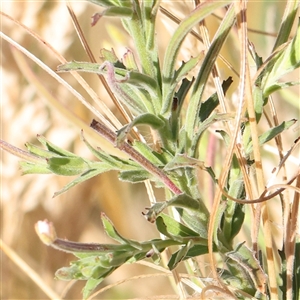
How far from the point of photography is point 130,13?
193 mm

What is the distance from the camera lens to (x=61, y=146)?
79 centimetres

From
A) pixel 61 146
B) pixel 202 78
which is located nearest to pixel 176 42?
pixel 202 78

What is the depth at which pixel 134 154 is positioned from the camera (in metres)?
0.20

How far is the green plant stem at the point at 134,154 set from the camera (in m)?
0.19

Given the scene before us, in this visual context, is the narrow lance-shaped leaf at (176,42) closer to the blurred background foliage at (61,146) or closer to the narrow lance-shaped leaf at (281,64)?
the narrow lance-shaped leaf at (281,64)

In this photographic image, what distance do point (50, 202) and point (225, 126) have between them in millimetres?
598

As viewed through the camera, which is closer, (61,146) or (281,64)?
(281,64)

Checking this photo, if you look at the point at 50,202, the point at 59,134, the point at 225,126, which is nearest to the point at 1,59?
the point at 59,134

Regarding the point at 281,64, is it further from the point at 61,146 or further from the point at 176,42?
the point at 61,146

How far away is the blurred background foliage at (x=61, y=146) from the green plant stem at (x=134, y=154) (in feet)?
1.46

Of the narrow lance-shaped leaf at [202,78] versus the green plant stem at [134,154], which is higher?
the narrow lance-shaped leaf at [202,78]

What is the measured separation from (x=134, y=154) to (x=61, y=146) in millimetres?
613

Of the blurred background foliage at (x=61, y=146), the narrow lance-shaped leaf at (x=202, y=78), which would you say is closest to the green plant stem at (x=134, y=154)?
the narrow lance-shaped leaf at (x=202, y=78)

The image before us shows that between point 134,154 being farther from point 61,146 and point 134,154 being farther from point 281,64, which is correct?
point 61,146
